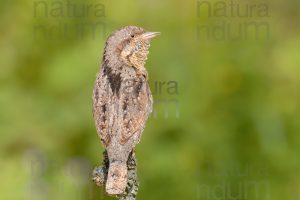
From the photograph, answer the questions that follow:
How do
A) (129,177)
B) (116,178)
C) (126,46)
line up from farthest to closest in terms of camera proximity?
(126,46) → (129,177) → (116,178)

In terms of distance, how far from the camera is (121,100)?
10.3ft

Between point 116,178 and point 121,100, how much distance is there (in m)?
0.31

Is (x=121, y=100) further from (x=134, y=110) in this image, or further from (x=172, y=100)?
(x=172, y=100)

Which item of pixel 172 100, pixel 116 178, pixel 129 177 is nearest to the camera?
pixel 116 178

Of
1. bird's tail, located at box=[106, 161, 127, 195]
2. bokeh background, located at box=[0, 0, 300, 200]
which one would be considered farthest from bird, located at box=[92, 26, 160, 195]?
bokeh background, located at box=[0, 0, 300, 200]

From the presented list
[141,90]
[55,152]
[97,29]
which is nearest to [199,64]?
[97,29]

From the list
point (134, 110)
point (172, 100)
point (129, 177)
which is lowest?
point (172, 100)

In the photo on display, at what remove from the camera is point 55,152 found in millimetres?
6074

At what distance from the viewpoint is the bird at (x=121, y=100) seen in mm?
3078

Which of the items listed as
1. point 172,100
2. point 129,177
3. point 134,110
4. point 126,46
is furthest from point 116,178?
point 172,100

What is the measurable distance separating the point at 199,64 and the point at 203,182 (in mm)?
900

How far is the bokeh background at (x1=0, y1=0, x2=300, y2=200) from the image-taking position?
20.0 ft

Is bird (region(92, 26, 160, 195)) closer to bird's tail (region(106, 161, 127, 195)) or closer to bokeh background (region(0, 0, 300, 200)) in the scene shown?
bird's tail (region(106, 161, 127, 195))

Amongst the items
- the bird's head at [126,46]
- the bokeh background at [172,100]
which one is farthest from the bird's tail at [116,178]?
the bokeh background at [172,100]
